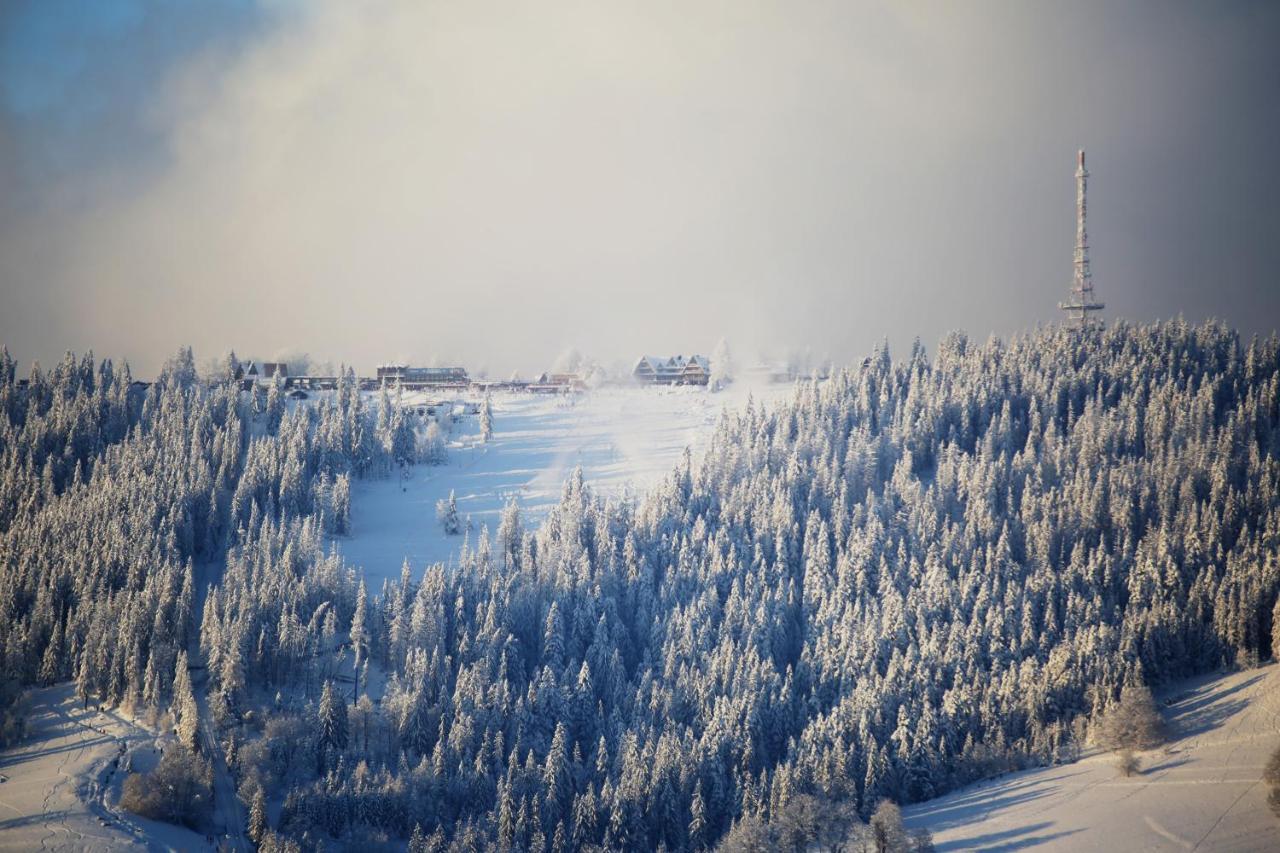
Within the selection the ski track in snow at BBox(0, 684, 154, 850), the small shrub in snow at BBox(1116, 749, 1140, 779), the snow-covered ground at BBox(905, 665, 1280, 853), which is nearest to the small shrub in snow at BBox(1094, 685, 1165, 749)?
→ the small shrub in snow at BBox(1116, 749, 1140, 779)

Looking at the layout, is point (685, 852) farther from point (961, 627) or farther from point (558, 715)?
point (961, 627)

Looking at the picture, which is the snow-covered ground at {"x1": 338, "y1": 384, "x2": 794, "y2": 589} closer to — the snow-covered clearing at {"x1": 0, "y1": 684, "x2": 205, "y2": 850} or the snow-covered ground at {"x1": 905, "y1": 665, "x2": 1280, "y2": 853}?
the snow-covered clearing at {"x1": 0, "y1": 684, "x2": 205, "y2": 850}

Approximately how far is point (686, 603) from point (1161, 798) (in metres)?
68.3

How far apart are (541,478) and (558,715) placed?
68.1 m

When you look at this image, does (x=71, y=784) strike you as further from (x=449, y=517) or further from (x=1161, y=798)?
(x=1161, y=798)

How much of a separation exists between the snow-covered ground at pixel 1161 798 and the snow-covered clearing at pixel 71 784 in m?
87.7

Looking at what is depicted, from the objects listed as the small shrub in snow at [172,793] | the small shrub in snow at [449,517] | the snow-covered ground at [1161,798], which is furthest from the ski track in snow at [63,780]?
the snow-covered ground at [1161,798]

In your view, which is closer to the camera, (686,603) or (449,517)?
(686,603)

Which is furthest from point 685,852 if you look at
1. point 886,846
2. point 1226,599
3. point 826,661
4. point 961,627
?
point 1226,599

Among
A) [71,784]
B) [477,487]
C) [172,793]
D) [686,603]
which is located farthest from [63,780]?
[477,487]

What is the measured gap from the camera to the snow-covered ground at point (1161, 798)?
9169 cm

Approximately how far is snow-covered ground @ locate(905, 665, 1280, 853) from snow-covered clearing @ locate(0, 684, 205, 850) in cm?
8767

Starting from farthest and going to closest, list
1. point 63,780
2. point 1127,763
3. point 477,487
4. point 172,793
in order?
point 477,487
point 1127,763
point 63,780
point 172,793

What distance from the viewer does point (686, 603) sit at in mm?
143500
